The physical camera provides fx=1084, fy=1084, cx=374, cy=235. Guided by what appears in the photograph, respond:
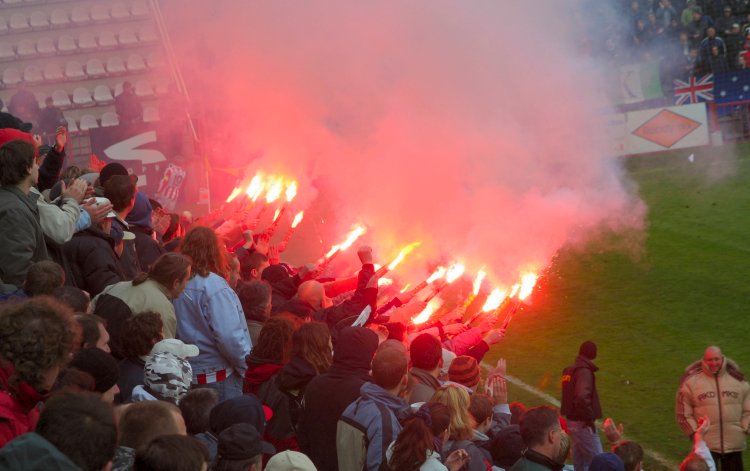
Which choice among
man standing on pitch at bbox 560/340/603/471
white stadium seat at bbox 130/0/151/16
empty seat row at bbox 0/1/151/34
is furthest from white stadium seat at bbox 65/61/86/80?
man standing on pitch at bbox 560/340/603/471

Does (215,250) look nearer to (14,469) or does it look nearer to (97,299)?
(97,299)

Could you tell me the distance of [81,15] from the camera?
19.4 m

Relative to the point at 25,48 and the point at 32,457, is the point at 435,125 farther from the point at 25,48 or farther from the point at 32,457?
the point at 25,48

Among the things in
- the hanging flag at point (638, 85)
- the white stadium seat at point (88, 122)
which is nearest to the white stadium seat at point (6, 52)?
the white stadium seat at point (88, 122)

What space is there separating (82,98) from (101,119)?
1.87 ft

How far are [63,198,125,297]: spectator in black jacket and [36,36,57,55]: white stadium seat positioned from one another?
43.6 ft

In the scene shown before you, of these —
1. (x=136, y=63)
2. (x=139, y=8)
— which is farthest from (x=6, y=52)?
(x=139, y=8)

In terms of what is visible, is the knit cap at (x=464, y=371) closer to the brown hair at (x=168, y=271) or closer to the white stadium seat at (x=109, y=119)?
the brown hair at (x=168, y=271)

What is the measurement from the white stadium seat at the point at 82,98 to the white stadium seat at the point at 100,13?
1.35 meters

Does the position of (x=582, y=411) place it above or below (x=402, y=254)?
below

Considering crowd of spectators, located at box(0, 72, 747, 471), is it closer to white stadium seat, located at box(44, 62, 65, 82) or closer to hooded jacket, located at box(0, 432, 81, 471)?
hooded jacket, located at box(0, 432, 81, 471)

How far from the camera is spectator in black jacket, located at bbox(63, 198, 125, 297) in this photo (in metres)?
6.69

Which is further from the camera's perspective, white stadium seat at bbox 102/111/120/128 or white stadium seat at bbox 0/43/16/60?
white stadium seat at bbox 0/43/16/60

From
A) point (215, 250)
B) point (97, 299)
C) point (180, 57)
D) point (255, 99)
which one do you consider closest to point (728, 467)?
point (215, 250)
